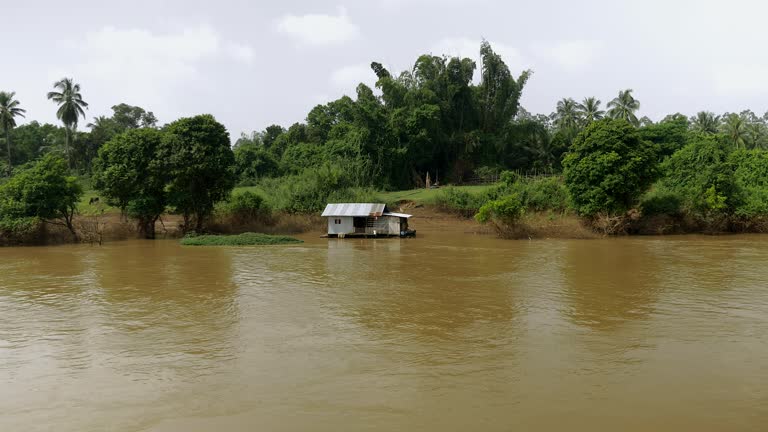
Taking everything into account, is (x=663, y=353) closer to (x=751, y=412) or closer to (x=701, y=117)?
(x=751, y=412)

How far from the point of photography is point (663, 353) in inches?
385

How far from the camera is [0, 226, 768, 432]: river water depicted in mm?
7301

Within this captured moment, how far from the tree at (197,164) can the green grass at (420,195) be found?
14399 millimetres

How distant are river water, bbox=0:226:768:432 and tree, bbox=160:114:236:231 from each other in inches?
515

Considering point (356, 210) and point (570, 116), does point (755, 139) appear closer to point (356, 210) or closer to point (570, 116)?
point (570, 116)

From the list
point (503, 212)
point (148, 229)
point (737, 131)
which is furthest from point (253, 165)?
point (737, 131)

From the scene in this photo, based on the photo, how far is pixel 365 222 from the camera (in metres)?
34.7

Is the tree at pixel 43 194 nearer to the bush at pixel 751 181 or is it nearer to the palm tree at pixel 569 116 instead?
the bush at pixel 751 181

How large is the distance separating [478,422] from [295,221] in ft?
109

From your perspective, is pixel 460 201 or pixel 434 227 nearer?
pixel 434 227

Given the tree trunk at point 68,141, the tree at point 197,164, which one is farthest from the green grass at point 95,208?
the tree trunk at point 68,141

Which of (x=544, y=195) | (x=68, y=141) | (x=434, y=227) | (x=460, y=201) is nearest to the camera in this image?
(x=544, y=195)

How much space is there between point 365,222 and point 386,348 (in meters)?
24.5

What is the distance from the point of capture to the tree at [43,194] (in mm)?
28719
